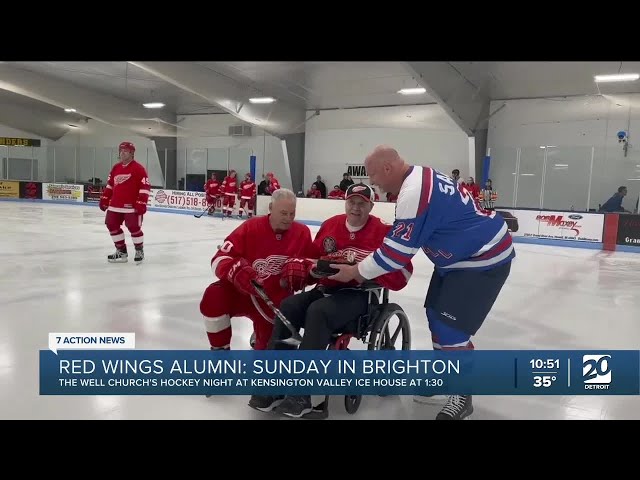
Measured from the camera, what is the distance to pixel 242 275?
2043 millimetres

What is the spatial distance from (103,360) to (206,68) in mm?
10512

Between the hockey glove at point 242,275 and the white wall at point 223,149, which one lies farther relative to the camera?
the white wall at point 223,149

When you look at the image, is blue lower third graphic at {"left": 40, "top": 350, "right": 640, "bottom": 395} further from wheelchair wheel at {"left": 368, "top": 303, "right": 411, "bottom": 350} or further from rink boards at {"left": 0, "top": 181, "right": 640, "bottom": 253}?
rink boards at {"left": 0, "top": 181, "right": 640, "bottom": 253}

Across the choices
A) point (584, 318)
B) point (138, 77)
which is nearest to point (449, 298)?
point (584, 318)

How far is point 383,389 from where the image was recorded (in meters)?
2.16

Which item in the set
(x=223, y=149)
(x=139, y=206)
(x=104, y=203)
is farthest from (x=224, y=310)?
(x=223, y=149)

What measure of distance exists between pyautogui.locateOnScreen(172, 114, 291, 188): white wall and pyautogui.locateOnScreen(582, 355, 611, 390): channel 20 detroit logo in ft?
43.8

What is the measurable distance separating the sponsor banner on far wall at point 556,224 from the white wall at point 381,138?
3.92 metres

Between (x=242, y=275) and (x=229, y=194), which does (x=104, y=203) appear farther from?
(x=229, y=194)

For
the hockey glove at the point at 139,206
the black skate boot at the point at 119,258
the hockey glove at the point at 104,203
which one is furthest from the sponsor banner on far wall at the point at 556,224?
the hockey glove at the point at 104,203

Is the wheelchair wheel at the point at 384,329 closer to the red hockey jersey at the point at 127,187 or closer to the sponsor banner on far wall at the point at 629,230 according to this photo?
the red hockey jersey at the point at 127,187

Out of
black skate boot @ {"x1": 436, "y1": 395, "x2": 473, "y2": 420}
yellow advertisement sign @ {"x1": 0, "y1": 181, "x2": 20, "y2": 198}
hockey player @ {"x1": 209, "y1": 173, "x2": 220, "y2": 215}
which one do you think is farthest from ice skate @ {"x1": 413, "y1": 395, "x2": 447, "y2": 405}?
yellow advertisement sign @ {"x1": 0, "y1": 181, "x2": 20, "y2": 198}

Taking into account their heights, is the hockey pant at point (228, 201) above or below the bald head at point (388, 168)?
below

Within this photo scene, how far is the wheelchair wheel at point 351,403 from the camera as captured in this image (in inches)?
78.7
